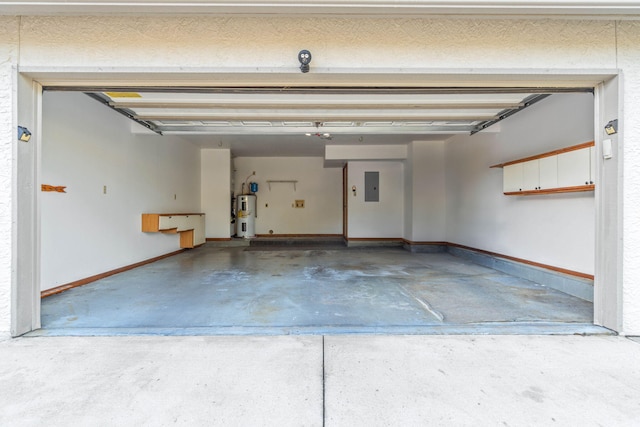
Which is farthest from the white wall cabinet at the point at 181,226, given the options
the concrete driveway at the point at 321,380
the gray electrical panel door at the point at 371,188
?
the gray electrical panel door at the point at 371,188

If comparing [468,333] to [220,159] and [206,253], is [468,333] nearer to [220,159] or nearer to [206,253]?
[206,253]

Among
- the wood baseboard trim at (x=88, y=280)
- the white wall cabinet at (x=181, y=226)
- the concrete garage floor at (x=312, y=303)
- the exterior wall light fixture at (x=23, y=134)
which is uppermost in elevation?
the exterior wall light fixture at (x=23, y=134)

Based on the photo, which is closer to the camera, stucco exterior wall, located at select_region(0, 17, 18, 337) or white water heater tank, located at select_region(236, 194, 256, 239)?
stucco exterior wall, located at select_region(0, 17, 18, 337)

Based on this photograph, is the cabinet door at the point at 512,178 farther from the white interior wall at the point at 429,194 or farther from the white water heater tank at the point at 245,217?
the white water heater tank at the point at 245,217

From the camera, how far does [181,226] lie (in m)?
5.62

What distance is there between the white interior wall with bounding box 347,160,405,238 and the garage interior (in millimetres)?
1197

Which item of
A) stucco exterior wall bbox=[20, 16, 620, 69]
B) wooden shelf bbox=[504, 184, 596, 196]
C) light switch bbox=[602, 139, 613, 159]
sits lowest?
wooden shelf bbox=[504, 184, 596, 196]

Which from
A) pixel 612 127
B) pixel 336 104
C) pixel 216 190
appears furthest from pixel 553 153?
pixel 216 190

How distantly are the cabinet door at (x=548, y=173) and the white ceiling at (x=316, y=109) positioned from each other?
73cm

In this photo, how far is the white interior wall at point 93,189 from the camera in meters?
3.08

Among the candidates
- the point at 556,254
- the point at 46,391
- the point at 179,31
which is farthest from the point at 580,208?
the point at 46,391

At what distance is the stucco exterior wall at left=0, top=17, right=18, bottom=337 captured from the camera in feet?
6.38

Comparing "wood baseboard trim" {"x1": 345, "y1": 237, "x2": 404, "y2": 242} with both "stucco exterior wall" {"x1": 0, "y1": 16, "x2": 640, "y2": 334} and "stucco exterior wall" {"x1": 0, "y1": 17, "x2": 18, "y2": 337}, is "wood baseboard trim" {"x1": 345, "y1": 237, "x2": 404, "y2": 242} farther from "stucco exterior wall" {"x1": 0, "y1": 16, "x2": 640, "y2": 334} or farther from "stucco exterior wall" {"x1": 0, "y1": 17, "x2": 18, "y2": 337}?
"stucco exterior wall" {"x1": 0, "y1": 17, "x2": 18, "y2": 337}

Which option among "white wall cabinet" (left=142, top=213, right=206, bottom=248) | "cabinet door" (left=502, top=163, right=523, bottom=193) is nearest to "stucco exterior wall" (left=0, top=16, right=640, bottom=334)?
"cabinet door" (left=502, top=163, right=523, bottom=193)
